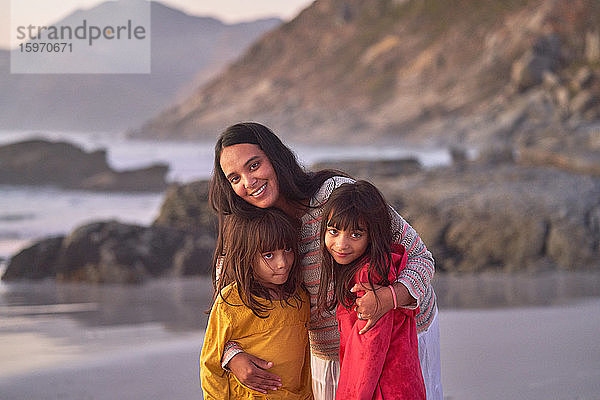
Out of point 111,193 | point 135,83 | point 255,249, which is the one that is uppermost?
point 135,83

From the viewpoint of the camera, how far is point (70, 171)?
42.1 ft

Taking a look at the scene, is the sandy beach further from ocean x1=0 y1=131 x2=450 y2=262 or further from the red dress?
ocean x1=0 y1=131 x2=450 y2=262

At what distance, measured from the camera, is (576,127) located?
11758 millimetres

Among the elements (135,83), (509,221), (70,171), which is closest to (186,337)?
(509,221)

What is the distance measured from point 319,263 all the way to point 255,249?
19 cm

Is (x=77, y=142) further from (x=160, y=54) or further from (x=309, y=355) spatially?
(x=309, y=355)

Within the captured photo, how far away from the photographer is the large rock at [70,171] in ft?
41.7

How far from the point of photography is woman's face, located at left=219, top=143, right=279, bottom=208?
6.83 feet

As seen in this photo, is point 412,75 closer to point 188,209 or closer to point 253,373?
point 188,209

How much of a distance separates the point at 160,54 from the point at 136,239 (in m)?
9.37

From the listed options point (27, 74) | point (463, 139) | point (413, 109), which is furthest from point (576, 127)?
point (27, 74)

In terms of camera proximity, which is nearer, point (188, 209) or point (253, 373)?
point (253, 373)

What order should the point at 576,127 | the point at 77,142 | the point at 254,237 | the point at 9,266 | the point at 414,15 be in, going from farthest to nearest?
the point at 414,15
the point at 77,142
the point at 576,127
the point at 9,266
the point at 254,237

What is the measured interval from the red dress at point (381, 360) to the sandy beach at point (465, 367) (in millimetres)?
1549
